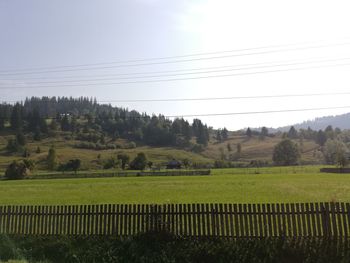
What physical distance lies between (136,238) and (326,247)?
292 inches

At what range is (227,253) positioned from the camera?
48.0 ft

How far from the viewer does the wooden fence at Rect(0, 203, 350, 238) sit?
15156mm

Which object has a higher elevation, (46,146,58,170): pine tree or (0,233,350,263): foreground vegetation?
(46,146,58,170): pine tree

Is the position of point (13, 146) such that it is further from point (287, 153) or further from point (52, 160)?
point (287, 153)

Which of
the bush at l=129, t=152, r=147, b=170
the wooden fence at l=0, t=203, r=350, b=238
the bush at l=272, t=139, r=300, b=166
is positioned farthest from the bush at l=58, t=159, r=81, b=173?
the wooden fence at l=0, t=203, r=350, b=238

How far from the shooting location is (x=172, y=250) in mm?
15031

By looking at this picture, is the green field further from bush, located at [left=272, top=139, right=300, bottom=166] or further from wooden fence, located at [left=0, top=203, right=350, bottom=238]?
bush, located at [left=272, top=139, right=300, bottom=166]

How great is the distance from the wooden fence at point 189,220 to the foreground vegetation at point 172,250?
569mm

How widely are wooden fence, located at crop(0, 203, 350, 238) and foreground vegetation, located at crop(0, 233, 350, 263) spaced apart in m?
0.57

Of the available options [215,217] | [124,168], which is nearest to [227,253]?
[215,217]

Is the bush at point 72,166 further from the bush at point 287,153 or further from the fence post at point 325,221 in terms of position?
the fence post at point 325,221

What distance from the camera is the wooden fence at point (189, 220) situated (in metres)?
15.2

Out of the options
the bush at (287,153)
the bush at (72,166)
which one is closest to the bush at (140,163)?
the bush at (72,166)

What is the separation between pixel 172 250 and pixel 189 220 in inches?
75.5
